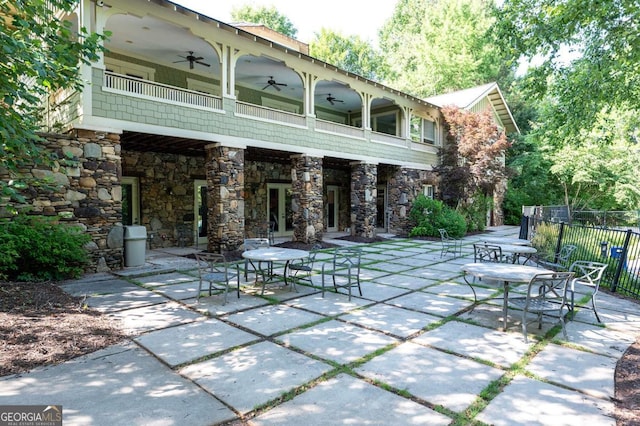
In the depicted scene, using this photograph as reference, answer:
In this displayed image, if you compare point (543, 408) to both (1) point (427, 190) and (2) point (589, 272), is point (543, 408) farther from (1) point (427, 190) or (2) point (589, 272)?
→ (1) point (427, 190)

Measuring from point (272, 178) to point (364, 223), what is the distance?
14.0 feet

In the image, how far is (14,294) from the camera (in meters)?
5.50

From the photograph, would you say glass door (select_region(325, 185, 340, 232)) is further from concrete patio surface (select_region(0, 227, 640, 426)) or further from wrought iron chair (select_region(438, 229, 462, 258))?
concrete patio surface (select_region(0, 227, 640, 426))

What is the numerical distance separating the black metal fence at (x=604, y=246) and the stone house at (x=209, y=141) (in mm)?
6734

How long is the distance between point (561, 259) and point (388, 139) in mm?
9494

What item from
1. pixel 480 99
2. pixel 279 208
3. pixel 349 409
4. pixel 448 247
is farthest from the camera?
pixel 480 99

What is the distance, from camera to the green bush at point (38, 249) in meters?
6.30

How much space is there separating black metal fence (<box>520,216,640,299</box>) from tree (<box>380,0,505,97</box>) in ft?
70.3

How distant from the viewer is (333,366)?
11.4 feet

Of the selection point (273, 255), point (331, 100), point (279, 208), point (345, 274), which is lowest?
point (345, 274)

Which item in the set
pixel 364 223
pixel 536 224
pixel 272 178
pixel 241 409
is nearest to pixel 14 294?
pixel 241 409

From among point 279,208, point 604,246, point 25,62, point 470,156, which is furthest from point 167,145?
point 470,156

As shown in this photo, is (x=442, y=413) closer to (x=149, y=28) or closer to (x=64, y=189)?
(x=64, y=189)

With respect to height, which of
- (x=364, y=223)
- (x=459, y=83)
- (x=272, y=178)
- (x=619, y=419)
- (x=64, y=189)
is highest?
(x=459, y=83)
